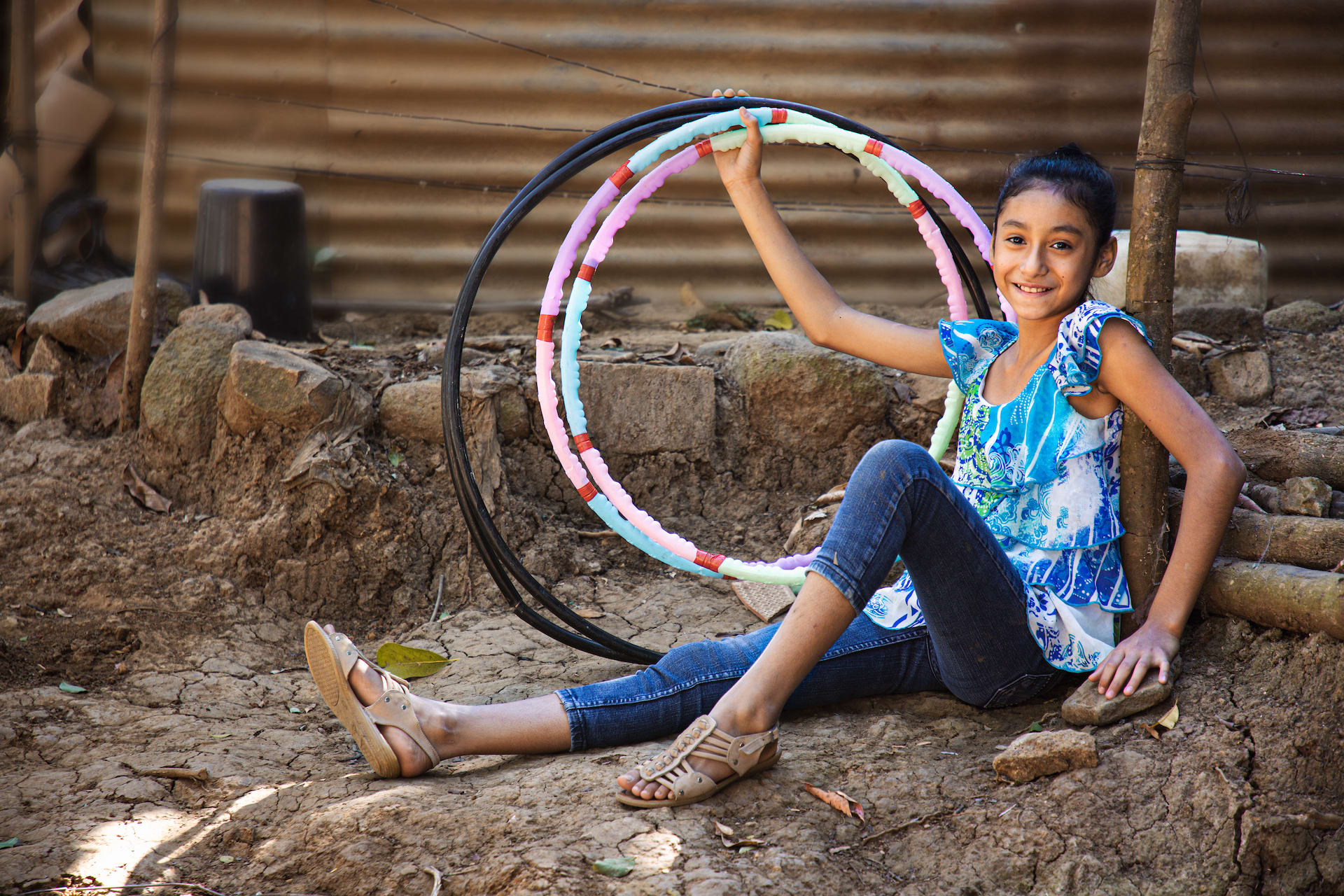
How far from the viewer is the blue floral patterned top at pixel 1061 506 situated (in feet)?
6.25

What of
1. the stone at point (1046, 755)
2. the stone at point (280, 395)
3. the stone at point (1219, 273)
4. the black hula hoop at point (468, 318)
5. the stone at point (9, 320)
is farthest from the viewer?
the stone at point (1219, 273)

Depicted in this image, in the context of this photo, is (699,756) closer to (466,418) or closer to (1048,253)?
(1048,253)

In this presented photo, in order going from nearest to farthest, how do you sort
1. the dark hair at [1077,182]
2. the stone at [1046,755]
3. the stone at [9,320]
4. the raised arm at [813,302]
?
1. the stone at [1046,755]
2. the dark hair at [1077,182]
3. the raised arm at [813,302]
4. the stone at [9,320]

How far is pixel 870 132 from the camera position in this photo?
259 centimetres

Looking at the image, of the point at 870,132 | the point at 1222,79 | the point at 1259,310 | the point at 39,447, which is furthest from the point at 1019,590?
the point at 1222,79

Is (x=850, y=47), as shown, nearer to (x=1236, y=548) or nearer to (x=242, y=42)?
(x=242, y=42)

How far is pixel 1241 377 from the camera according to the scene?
128 inches

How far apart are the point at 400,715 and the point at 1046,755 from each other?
1.22 meters

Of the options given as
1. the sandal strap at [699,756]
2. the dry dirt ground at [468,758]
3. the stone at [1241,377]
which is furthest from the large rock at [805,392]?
the sandal strap at [699,756]

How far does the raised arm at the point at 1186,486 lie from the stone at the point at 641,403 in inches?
65.0

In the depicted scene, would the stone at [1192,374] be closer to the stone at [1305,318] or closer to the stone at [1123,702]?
the stone at [1305,318]

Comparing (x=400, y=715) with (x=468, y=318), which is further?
(x=468, y=318)

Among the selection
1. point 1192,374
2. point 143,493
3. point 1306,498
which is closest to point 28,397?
point 143,493

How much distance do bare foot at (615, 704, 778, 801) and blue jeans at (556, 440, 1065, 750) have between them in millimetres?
223
